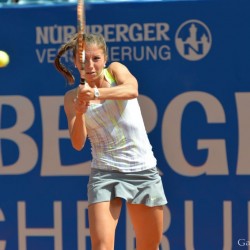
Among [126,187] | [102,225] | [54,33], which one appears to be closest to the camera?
[102,225]

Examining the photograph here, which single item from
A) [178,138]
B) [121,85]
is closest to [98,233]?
[121,85]

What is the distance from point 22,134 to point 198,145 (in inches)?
43.7

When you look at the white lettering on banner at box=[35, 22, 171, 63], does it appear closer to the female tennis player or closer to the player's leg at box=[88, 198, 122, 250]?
the female tennis player

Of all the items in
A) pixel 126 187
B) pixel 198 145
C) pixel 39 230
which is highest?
pixel 198 145

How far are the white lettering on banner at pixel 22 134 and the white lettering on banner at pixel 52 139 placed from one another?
0.24 feet

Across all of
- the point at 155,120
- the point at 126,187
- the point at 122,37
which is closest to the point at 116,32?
the point at 122,37

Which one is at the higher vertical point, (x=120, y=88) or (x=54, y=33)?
(x=54, y=33)

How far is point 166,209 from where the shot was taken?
4504 mm

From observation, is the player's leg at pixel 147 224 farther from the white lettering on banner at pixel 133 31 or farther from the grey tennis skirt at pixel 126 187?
the white lettering on banner at pixel 133 31

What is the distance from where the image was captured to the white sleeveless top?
378 cm

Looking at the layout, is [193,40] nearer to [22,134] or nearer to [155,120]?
[155,120]

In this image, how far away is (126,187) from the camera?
3.77m

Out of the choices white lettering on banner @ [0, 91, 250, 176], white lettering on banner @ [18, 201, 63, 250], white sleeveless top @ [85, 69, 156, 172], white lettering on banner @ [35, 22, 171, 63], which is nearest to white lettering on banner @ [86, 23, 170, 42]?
white lettering on banner @ [35, 22, 171, 63]

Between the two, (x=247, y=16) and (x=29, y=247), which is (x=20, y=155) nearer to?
(x=29, y=247)
